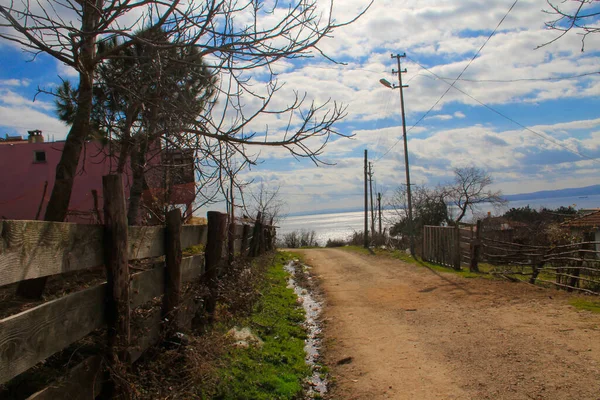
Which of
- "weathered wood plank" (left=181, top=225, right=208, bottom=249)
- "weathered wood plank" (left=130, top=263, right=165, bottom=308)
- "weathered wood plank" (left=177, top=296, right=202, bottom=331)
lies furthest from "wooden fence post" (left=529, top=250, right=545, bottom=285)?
"weathered wood plank" (left=130, top=263, right=165, bottom=308)

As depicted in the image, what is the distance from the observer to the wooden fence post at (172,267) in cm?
488

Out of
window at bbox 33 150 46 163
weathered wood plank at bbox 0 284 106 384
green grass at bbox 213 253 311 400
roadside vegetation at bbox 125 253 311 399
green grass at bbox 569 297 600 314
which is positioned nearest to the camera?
weathered wood plank at bbox 0 284 106 384

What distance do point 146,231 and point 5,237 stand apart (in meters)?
2.01

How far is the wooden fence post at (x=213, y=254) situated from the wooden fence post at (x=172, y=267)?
1.37m

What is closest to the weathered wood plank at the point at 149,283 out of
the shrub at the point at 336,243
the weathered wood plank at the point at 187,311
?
the weathered wood plank at the point at 187,311

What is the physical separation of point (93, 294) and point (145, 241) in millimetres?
1065

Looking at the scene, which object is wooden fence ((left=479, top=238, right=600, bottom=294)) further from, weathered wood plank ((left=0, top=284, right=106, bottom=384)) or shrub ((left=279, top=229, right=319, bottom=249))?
shrub ((left=279, top=229, right=319, bottom=249))

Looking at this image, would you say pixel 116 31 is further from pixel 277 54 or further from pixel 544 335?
pixel 544 335

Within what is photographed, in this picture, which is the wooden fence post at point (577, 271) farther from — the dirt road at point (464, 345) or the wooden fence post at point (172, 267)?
the wooden fence post at point (172, 267)

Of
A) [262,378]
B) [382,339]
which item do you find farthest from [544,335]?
[262,378]

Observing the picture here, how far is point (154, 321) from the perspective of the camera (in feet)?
15.0

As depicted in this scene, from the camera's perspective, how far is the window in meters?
23.2

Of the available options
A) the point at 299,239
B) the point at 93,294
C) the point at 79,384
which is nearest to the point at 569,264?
the point at 93,294

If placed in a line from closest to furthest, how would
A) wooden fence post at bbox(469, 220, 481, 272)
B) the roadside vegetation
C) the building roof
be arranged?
the roadside vegetation
wooden fence post at bbox(469, 220, 481, 272)
the building roof
